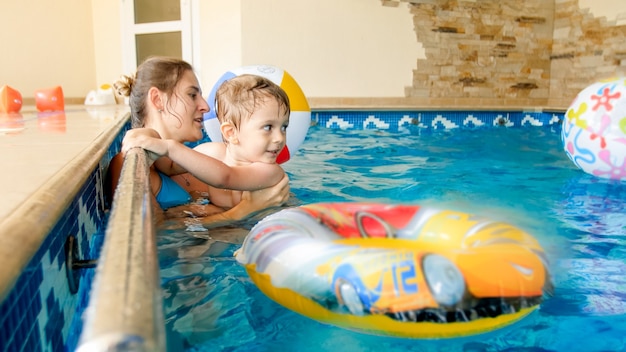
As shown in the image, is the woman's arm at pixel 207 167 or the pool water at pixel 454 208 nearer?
the pool water at pixel 454 208

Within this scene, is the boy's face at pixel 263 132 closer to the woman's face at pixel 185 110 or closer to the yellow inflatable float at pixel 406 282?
the woman's face at pixel 185 110

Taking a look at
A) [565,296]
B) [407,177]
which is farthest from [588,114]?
[565,296]

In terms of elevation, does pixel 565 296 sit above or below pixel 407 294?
below

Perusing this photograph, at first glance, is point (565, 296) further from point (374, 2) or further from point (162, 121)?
point (374, 2)

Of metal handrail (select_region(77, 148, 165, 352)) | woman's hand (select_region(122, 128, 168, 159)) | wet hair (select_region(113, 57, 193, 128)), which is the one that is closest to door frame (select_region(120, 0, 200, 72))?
wet hair (select_region(113, 57, 193, 128))

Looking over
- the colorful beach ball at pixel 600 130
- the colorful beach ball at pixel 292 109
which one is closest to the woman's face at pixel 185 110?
the colorful beach ball at pixel 292 109

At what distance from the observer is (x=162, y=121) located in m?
2.44

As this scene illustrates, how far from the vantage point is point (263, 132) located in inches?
91.6

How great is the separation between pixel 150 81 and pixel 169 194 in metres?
0.53

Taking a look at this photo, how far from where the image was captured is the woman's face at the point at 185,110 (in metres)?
2.44

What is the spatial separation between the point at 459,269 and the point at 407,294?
0.13 meters

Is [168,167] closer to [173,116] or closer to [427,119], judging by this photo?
[173,116]

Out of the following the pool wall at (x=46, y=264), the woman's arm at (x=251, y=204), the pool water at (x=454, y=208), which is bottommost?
the pool water at (x=454, y=208)

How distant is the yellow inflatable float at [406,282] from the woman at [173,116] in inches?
37.4
